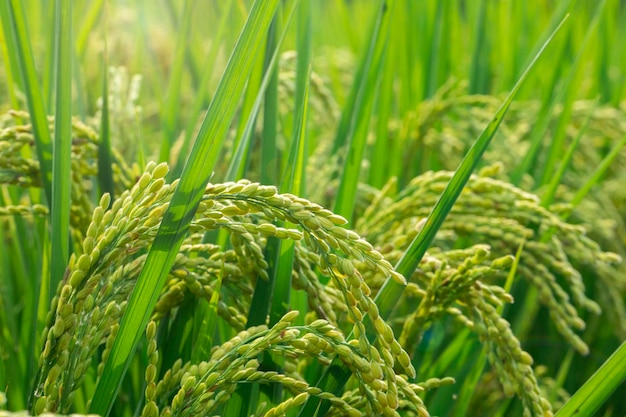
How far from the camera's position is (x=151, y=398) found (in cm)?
90

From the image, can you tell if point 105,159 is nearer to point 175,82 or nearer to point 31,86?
point 31,86

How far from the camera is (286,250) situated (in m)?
1.11

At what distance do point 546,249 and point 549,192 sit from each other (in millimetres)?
234

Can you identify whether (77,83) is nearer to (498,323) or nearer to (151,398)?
(151,398)

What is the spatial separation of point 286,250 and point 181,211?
254 millimetres

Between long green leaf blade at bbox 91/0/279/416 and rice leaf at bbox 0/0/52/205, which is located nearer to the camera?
long green leaf blade at bbox 91/0/279/416

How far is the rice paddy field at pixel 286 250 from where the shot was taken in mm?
884

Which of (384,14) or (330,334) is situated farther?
(384,14)

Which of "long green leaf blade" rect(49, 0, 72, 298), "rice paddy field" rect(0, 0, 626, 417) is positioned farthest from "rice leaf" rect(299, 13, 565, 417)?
"long green leaf blade" rect(49, 0, 72, 298)

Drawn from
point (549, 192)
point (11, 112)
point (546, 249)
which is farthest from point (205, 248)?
point (549, 192)

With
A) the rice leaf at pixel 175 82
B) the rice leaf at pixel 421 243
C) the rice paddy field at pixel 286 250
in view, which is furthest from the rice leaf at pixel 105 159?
the rice leaf at pixel 421 243

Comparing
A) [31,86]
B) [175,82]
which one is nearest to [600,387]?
[31,86]

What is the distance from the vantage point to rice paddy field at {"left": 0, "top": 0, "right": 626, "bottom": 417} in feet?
2.90

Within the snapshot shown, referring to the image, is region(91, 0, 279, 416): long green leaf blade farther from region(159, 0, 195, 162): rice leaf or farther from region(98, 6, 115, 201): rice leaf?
region(159, 0, 195, 162): rice leaf
